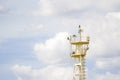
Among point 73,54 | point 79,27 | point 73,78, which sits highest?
point 79,27

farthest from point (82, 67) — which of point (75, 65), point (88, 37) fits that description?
point (88, 37)

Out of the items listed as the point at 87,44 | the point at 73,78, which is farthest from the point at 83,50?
the point at 73,78

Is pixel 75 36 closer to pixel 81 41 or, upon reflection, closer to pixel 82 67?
pixel 81 41

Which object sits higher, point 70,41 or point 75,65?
point 70,41

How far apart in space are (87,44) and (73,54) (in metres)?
2.22

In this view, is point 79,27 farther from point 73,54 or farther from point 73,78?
point 73,78

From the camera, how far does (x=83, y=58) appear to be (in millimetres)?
45938

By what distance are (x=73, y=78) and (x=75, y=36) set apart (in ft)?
17.7

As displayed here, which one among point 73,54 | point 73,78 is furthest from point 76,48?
point 73,78

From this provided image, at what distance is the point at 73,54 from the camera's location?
46000mm

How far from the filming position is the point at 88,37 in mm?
45750

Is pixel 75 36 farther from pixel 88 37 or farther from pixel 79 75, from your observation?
pixel 79 75

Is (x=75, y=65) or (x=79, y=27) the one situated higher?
(x=79, y=27)

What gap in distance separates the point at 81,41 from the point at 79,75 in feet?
14.3
